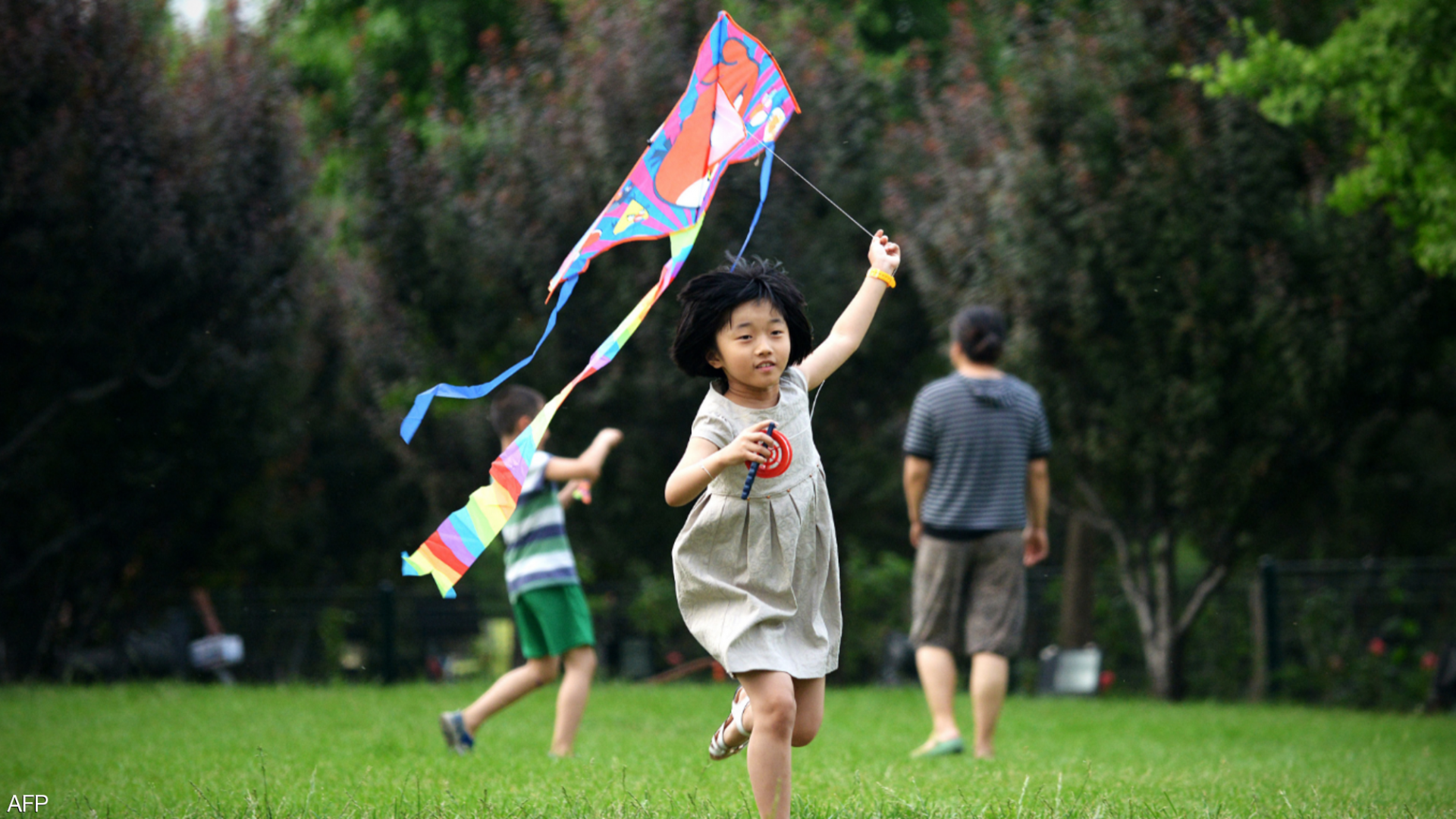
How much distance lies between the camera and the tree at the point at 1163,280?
942 cm

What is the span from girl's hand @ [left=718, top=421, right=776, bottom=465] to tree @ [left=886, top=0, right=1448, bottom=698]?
22.2ft

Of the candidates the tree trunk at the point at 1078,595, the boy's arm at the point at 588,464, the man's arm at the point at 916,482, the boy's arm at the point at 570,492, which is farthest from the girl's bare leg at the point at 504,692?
the tree trunk at the point at 1078,595

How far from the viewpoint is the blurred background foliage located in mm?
9672

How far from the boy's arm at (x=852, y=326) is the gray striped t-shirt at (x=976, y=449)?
2.24 m

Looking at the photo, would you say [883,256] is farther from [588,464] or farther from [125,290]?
[125,290]

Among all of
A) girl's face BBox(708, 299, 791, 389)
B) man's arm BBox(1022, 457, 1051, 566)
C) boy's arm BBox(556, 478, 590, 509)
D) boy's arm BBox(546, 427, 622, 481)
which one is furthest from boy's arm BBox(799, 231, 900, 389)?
man's arm BBox(1022, 457, 1051, 566)

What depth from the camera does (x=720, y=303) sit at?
12.8 ft

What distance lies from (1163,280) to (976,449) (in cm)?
403

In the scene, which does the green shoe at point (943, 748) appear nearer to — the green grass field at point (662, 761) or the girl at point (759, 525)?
the green grass field at point (662, 761)

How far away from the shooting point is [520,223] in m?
11.6

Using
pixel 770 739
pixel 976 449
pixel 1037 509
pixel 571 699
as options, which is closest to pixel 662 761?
pixel 571 699

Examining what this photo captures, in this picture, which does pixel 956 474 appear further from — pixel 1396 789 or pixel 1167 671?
pixel 1167 671

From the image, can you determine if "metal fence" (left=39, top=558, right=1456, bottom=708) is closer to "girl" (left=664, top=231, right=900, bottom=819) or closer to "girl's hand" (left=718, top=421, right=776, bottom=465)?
"girl" (left=664, top=231, right=900, bottom=819)

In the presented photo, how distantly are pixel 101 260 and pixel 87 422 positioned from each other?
1.87 meters
